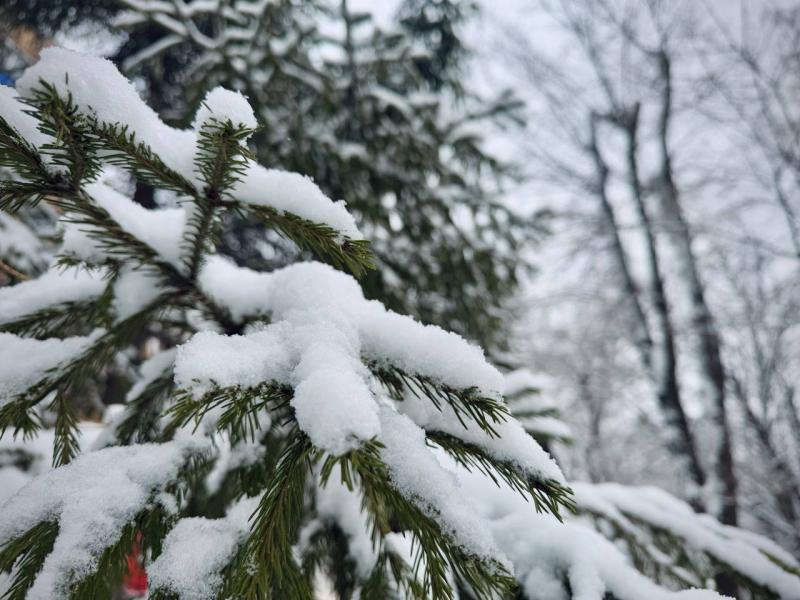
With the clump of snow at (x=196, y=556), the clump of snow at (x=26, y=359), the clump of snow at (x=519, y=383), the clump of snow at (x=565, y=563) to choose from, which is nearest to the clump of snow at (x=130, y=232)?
the clump of snow at (x=26, y=359)

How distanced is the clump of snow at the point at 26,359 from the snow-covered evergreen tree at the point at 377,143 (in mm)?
1521

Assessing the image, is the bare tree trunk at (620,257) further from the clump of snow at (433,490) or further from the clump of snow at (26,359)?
the clump of snow at (26,359)

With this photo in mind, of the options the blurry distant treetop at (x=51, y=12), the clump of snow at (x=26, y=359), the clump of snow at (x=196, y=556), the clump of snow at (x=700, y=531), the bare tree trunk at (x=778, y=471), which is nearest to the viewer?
the clump of snow at (x=196, y=556)

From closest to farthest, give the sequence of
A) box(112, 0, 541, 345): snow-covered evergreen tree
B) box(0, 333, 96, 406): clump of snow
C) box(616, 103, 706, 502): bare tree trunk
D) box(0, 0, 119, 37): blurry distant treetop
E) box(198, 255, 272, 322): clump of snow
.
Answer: box(0, 333, 96, 406): clump of snow → box(198, 255, 272, 322): clump of snow → box(112, 0, 541, 345): snow-covered evergreen tree → box(0, 0, 119, 37): blurry distant treetop → box(616, 103, 706, 502): bare tree trunk

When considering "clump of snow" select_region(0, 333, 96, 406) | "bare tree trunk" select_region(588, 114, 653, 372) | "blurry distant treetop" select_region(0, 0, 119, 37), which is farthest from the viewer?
"bare tree trunk" select_region(588, 114, 653, 372)

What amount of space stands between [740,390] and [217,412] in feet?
37.8

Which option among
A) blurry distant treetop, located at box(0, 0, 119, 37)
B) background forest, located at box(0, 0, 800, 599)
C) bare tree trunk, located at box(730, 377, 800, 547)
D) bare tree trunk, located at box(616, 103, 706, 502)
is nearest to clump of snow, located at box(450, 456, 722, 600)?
background forest, located at box(0, 0, 800, 599)

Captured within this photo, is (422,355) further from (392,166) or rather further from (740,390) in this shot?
(740,390)

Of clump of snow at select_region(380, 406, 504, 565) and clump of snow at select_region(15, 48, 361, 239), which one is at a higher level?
clump of snow at select_region(15, 48, 361, 239)

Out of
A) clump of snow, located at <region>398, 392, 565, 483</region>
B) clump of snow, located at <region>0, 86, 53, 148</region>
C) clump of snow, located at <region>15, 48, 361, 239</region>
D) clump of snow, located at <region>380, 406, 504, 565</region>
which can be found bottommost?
clump of snow, located at <region>380, 406, 504, 565</region>

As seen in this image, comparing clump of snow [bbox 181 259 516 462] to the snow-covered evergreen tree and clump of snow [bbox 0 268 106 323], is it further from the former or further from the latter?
the snow-covered evergreen tree

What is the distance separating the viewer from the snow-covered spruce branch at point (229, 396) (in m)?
0.52

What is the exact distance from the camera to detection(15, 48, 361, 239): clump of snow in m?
0.57

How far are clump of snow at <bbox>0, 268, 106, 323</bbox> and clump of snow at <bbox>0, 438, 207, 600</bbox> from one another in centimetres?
49
